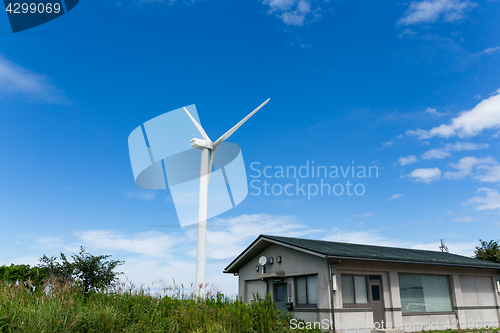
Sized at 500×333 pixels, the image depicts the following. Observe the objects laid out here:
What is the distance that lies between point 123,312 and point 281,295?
9.16 meters

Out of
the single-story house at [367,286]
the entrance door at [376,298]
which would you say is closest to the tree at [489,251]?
the single-story house at [367,286]

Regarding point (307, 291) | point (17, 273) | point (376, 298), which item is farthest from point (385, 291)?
point (17, 273)

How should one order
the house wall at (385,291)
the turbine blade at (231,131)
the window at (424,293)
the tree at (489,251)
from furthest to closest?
the tree at (489,251) < the turbine blade at (231,131) < the window at (424,293) < the house wall at (385,291)

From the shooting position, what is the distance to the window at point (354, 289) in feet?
52.6

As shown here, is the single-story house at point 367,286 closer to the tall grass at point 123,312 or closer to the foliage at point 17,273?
the tall grass at point 123,312

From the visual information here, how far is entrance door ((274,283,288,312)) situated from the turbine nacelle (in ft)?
29.4

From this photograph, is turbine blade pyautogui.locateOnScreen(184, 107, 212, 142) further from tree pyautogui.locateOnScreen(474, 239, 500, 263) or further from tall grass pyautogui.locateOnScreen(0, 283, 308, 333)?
tree pyautogui.locateOnScreen(474, 239, 500, 263)

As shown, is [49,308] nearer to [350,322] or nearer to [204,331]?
[204,331]

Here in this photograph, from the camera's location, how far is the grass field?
9.88 metres

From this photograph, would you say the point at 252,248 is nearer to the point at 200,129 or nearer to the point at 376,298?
the point at 376,298

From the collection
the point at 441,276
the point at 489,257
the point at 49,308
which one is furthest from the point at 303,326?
the point at 489,257

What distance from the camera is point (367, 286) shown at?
16.6 metres

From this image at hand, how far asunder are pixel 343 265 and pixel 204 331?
696 cm

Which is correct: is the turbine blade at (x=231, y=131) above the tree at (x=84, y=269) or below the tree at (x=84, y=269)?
above
